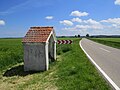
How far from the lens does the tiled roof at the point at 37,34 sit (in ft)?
43.8

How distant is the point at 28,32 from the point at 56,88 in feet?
20.9

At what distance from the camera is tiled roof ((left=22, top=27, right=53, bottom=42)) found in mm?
13344

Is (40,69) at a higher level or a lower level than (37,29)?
lower

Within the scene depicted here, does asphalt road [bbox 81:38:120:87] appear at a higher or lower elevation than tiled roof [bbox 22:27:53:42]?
lower

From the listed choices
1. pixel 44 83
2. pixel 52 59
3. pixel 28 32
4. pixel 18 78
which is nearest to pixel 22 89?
pixel 44 83

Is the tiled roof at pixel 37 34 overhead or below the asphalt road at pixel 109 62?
overhead

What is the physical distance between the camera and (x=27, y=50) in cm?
1319

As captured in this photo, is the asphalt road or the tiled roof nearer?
the asphalt road

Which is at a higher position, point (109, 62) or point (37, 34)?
point (37, 34)

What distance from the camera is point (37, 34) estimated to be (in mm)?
13953

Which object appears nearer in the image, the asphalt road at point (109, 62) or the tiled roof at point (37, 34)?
the asphalt road at point (109, 62)

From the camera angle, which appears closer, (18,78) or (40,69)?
(18,78)

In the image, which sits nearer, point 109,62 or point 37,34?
point 37,34

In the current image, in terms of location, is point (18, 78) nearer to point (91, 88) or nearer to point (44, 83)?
point (44, 83)
